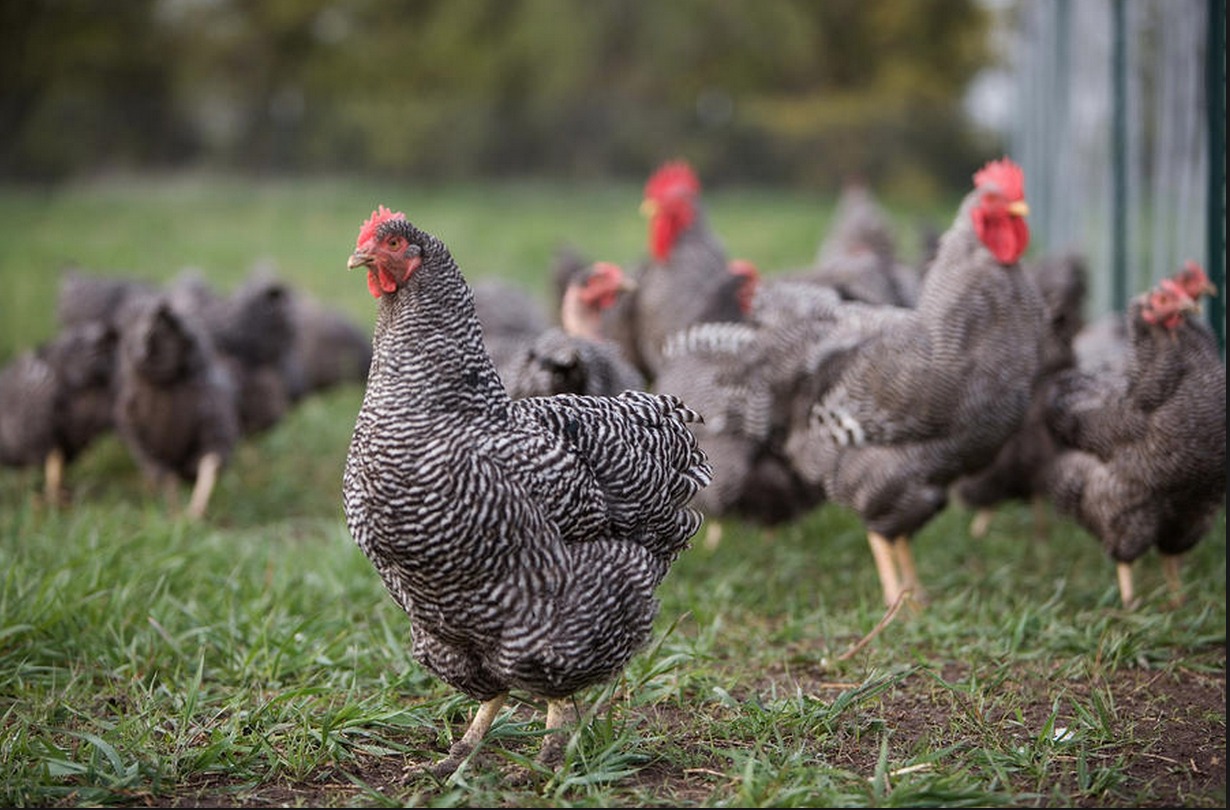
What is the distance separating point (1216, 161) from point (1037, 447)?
5.66ft

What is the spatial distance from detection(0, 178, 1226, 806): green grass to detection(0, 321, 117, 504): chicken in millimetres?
288

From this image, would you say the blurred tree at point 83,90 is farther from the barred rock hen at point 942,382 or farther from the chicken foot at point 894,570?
the chicken foot at point 894,570

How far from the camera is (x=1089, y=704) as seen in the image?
13.6 ft

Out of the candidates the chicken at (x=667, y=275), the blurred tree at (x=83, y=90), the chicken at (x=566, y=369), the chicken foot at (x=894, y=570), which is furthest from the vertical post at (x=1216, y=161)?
the blurred tree at (x=83, y=90)

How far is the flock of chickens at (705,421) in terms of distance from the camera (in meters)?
3.34

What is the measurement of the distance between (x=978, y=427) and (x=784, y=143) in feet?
72.3

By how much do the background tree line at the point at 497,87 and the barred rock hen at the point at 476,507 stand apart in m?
22.0

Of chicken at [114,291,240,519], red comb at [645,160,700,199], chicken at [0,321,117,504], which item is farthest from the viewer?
red comb at [645,160,700,199]

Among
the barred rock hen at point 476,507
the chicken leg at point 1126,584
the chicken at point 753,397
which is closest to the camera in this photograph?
the barred rock hen at point 476,507

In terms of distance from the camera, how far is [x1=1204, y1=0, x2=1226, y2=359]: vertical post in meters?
5.93

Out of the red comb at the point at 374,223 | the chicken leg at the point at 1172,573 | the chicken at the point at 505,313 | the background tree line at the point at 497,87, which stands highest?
the background tree line at the point at 497,87

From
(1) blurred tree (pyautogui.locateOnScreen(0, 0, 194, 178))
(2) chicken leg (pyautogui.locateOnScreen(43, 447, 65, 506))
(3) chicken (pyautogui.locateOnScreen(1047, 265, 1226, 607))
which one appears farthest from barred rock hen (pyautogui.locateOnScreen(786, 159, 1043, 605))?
(1) blurred tree (pyautogui.locateOnScreen(0, 0, 194, 178))

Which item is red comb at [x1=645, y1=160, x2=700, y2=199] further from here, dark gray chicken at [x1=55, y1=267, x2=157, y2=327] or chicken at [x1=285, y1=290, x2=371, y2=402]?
dark gray chicken at [x1=55, y1=267, x2=157, y2=327]

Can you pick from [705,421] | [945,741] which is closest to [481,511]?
[945,741]
